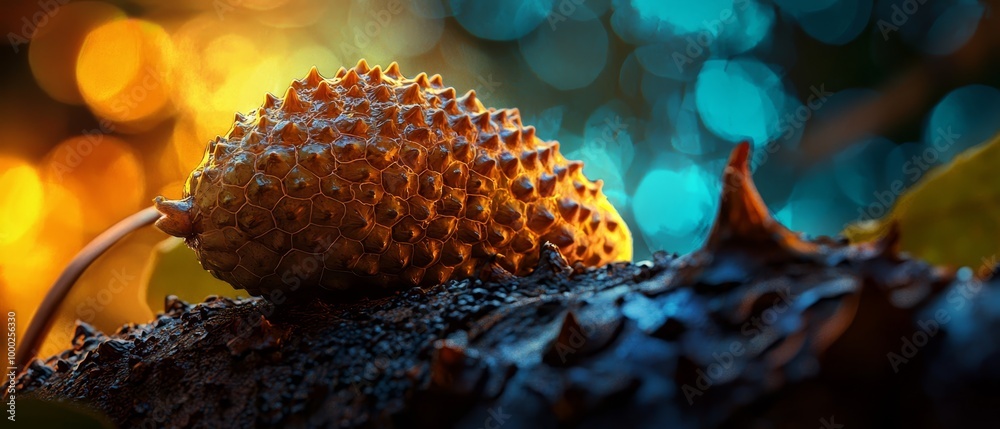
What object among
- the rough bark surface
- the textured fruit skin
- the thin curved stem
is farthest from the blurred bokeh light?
the rough bark surface

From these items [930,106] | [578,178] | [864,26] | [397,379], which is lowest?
[397,379]

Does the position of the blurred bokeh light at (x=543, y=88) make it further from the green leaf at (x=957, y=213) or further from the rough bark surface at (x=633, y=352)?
the rough bark surface at (x=633, y=352)

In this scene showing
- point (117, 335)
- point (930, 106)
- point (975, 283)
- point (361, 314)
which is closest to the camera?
point (975, 283)

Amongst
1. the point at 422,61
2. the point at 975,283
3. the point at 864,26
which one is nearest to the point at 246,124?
the point at 975,283

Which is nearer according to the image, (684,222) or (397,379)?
(397,379)

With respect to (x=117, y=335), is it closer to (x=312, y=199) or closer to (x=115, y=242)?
(x=115, y=242)
